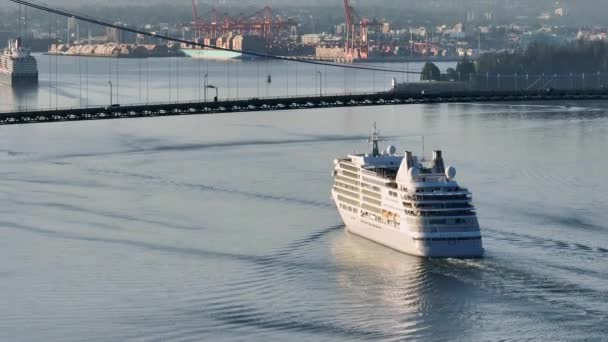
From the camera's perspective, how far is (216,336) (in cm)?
1361

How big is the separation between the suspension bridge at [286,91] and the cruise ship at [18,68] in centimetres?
74

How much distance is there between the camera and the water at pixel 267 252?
14.2 metres

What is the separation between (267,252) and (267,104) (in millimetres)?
12934

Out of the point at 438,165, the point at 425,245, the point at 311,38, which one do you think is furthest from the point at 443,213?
the point at 311,38

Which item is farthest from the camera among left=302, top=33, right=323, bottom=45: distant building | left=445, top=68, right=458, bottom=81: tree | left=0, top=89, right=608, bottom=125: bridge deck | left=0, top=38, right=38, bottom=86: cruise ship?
left=302, top=33, right=323, bottom=45: distant building

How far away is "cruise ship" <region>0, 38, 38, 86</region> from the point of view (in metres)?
48.8

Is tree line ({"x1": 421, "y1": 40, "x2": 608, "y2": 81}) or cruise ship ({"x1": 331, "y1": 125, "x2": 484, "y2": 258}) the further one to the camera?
tree line ({"x1": 421, "y1": 40, "x2": 608, "y2": 81})

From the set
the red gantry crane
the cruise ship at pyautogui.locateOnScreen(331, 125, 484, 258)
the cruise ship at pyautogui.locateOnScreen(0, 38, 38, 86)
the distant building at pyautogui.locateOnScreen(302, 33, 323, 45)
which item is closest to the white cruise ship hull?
the cruise ship at pyautogui.locateOnScreen(331, 125, 484, 258)

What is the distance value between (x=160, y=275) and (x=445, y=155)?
35.5 feet

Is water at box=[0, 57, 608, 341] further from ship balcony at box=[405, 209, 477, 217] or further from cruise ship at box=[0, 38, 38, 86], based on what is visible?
cruise ship at box=[0, 38, 38, 86]

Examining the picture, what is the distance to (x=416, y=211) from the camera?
17.1 m

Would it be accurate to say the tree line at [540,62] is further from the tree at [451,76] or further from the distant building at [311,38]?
the distant building at [311,38]

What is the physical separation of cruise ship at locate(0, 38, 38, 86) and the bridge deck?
60.6 ft

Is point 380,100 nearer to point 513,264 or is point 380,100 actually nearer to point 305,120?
point 305,120
